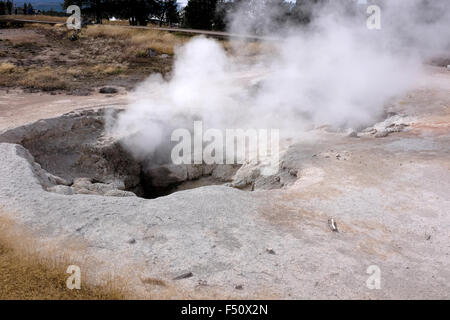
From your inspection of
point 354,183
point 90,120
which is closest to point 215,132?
point 90,120

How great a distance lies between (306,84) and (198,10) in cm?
1484

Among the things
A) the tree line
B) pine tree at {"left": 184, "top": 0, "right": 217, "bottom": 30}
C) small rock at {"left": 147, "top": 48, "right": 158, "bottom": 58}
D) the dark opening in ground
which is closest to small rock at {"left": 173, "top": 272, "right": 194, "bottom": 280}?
the dark opening in ground

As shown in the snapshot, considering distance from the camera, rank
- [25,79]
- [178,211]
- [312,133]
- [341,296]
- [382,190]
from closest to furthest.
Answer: [341,296], [178,211], [382,190], [312,133], [25,79]

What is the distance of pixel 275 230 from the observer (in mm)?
4020

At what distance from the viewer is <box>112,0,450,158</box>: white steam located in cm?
884

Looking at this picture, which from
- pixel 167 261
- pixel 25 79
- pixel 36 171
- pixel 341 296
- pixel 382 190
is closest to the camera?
pixel 341 296

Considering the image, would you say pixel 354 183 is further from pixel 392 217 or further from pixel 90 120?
pixel 90 120

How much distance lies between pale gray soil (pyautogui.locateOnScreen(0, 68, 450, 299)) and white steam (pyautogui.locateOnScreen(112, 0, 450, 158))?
121 inches

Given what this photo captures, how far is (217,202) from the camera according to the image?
15.1 feet

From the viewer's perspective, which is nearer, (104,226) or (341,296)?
(341,296)

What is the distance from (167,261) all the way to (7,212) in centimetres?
201

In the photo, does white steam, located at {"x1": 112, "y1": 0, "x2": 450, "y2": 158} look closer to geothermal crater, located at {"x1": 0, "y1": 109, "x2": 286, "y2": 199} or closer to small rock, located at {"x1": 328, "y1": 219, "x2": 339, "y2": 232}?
geothermal crater, located at {"x1": 0, "y1": 109, "x2": 286, "y2": 199}

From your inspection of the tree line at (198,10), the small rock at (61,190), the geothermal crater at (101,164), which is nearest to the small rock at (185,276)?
the small rock at (61,190)

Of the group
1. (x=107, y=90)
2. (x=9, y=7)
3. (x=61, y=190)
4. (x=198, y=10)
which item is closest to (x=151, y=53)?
(x=107, y=90)
